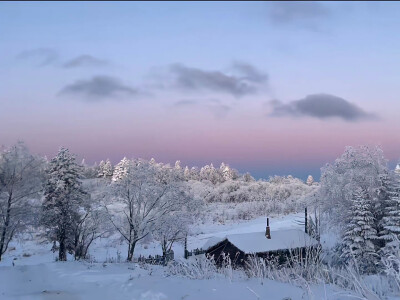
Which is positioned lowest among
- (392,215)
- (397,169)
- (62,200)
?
(392,215)

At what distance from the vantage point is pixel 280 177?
326ft

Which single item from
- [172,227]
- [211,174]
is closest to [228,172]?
[211,174]

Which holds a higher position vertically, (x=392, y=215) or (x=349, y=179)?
(x=349, y=179)

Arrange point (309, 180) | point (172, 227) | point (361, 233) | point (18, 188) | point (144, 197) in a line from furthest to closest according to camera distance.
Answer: point (309, 180)
point (172, 227)
point (144, 197)
point (18, 188)
point (361, 233)

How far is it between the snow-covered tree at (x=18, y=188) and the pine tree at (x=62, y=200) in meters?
1.82

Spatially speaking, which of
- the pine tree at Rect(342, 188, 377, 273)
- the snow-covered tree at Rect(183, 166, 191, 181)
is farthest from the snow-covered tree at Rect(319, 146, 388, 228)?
the snow-covered tree at Rect(183, 166, 191, 181)

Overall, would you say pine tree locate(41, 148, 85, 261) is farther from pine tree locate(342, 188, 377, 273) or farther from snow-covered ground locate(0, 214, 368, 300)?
pine tree locate(342, 188, 377, 273)

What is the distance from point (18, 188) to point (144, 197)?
10044 millimetres

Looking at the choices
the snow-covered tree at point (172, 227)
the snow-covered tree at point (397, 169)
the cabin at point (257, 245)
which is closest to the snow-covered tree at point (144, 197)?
the snow-covered tree at point (172, 227)

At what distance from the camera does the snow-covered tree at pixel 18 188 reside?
1039 inches

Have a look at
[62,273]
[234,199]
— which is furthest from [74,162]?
[234,199]

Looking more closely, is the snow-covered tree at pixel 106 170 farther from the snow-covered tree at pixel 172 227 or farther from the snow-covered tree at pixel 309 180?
the snow-covered tree at pixel 172 227

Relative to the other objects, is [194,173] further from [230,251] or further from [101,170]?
[230,251]

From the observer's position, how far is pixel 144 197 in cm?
3111
